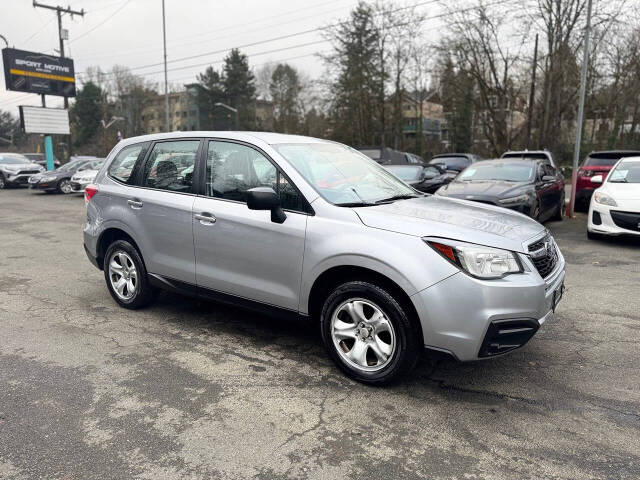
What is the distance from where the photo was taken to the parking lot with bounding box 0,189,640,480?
2578 mm

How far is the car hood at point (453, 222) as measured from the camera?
10.3 ft

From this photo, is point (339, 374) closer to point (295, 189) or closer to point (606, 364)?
point (295, 189)

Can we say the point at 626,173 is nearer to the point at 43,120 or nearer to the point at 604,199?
the point at 604,199

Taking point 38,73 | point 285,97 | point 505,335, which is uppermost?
point 285,97

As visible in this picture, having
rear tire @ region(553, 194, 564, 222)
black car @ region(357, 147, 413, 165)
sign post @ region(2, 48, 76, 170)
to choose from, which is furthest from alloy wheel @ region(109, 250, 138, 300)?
sign post @ region(2, 48, 76, 170)

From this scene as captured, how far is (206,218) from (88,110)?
73.5 meters

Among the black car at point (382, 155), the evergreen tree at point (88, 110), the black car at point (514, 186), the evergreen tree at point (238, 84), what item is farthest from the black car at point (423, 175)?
the evergreen tree at point (88, 110)

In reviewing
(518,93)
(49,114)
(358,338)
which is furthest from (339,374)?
(49,114)

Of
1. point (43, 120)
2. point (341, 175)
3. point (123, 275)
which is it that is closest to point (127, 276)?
point (123, 275)

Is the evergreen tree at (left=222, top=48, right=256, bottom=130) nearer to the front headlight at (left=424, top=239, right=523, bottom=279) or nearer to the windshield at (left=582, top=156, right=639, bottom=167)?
the windshield at (left=582, top=156, right=639, bottom=167)

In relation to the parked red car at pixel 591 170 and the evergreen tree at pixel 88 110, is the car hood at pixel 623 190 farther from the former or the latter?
the evergreen tree at pixel 88 110

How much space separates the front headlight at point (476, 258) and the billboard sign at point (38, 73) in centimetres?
3421

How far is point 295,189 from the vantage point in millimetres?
3658

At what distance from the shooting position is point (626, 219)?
25.5 ft
